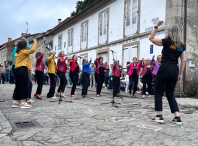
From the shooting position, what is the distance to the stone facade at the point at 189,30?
10.1 metres

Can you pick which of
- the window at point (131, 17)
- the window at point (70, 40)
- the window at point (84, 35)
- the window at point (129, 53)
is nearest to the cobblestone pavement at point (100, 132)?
the window at point (129, 53)

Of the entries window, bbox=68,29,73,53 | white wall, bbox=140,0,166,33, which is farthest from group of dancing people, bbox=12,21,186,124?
window, bbox=68,29,73,53

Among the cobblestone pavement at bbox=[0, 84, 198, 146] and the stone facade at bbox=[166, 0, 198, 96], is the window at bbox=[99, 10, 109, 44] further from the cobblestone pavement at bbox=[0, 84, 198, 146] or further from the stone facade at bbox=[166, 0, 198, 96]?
the cobblestone pavement at bbox=[0, 84, 198, 146]

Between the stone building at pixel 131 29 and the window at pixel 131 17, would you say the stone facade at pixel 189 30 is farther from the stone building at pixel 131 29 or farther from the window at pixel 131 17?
the window at pixel 131 17

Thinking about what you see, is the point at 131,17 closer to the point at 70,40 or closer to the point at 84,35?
the point at 84,35

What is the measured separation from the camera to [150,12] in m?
11.7

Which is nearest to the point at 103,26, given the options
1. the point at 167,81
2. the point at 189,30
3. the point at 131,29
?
the point at 131,29

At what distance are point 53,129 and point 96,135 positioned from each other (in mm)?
815

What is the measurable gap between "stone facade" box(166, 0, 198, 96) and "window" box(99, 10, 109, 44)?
6.42 metres

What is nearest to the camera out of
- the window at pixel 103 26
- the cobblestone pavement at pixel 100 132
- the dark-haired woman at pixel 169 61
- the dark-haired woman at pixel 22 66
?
the cobblestone pavement at pixel 100 132

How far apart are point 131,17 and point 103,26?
12.0 feet

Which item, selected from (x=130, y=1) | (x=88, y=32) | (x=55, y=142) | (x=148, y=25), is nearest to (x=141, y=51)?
(x=148, y=25)

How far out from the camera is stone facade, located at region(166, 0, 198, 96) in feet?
33.0

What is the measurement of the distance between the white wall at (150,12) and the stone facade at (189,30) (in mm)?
516
